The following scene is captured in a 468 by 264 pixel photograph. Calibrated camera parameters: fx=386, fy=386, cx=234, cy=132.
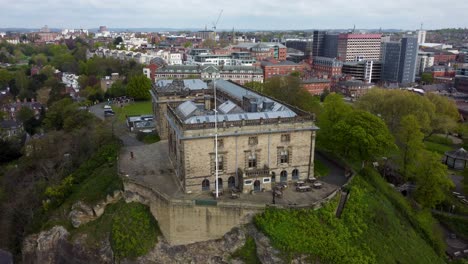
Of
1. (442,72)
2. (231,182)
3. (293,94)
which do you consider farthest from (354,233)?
(442,72)

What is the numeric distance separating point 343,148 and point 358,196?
1044cm

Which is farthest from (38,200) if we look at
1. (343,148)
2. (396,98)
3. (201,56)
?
(201,56)

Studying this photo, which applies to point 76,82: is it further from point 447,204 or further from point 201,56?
point 447,204

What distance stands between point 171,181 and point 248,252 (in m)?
13.5

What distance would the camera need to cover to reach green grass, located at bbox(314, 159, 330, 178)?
5050cm

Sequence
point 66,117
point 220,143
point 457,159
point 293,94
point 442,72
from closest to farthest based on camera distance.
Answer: point 220,143 < point 457,159 < point 293,94 < point 66,117 < point 442,72

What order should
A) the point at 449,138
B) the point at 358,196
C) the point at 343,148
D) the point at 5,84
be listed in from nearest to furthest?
the point at 358,196
the point at 343,148
the point at 449,138
the point at 5,84

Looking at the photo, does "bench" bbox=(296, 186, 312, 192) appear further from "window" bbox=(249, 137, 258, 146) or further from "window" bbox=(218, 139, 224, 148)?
"window" bbox=(218, 139, 224, 148)

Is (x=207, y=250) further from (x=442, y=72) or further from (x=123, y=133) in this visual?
(x=442, y=72)

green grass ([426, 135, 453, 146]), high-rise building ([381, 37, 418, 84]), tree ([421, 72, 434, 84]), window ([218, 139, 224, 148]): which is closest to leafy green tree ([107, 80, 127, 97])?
window ([218, 139, 224, 148])

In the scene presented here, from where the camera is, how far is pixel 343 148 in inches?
2115

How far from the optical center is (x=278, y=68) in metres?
149

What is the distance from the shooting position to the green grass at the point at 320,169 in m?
50.5

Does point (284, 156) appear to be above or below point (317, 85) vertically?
above
